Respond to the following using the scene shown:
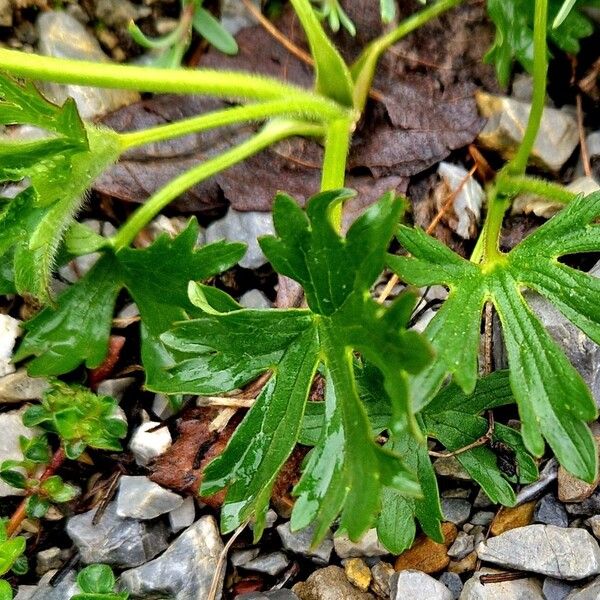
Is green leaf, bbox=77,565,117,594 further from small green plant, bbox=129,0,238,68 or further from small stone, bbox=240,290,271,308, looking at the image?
small green plant, bbox=129,0,238,68

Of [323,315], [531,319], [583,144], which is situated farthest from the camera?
[583,144]

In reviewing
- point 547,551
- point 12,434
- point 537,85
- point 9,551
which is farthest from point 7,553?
point 537,85

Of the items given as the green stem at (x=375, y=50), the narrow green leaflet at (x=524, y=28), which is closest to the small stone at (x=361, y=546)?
the green stem at (x=375, y=50)

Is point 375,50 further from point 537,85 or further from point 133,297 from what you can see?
point 133,297

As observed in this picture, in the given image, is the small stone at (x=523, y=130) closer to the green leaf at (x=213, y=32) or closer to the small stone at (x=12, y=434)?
the green leaf at (x=213, y=32)

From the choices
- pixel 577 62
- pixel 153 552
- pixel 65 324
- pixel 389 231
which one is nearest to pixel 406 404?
pixel 389 231

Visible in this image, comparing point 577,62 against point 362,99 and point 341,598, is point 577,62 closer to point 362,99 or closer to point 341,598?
point 362,99

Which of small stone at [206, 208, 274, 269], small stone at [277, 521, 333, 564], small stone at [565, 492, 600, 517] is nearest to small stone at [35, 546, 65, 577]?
small stone at [277, 521, 333, 564]
